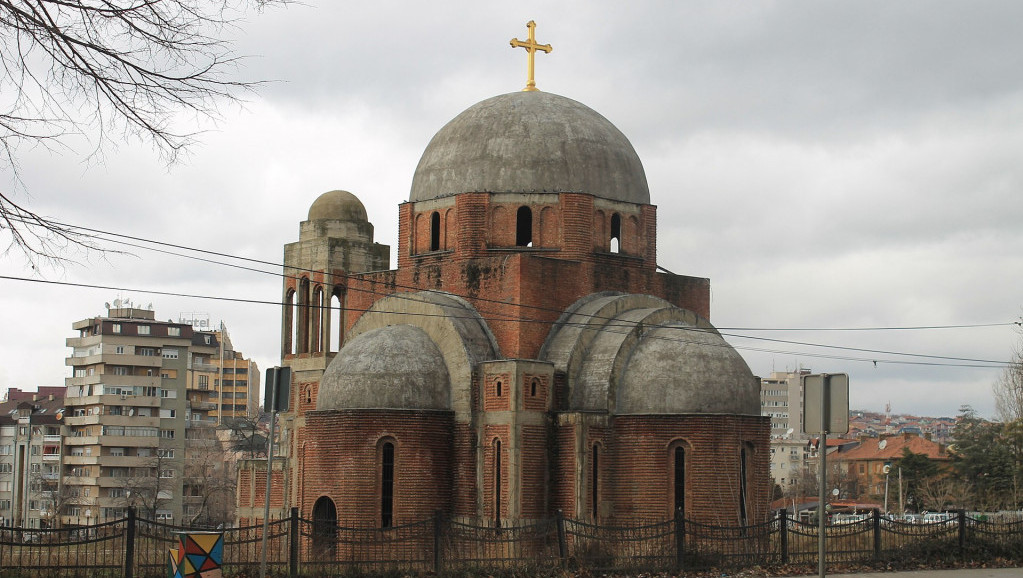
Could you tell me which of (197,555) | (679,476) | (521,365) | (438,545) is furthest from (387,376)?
(197,555)

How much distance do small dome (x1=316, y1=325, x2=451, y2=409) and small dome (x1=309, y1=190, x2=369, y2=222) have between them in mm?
5689

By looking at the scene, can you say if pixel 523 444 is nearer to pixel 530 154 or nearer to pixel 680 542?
pixel 680 542

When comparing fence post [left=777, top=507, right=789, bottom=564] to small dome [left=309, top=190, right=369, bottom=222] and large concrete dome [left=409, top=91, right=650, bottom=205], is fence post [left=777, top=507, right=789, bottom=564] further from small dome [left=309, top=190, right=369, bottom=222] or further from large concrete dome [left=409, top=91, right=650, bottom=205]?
small dome [left=309, top=190, right=369, bottom=222]

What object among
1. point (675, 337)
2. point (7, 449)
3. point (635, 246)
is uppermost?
point (635, 246)

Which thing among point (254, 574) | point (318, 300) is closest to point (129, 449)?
point (318, 300)

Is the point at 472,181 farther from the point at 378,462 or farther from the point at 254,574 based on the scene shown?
the point at 254,574

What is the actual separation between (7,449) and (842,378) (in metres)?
64.8

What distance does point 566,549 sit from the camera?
1856 cm

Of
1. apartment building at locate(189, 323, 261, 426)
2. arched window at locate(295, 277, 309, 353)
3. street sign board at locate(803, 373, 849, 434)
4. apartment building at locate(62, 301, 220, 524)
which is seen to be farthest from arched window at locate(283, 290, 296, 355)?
apartment building at locate(189, 323, 261, 426)

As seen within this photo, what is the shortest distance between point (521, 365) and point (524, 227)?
14.9 feet

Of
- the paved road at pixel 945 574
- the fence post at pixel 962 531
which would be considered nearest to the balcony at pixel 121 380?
the fence post at pixel 962 531

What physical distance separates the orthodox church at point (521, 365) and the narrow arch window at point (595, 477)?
1.7 inches

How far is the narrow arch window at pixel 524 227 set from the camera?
89.9ft

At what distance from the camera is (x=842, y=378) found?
12.4 metres
